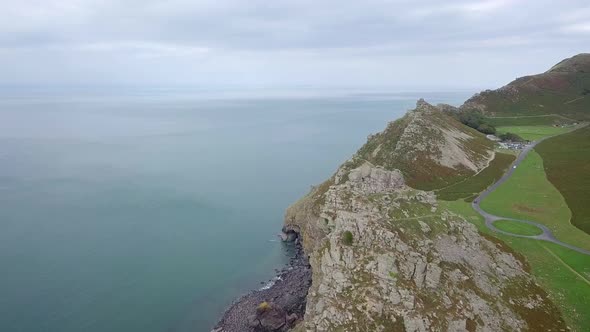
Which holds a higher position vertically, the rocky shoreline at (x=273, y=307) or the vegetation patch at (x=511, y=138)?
the vegetation patch at (x=511, y=138)

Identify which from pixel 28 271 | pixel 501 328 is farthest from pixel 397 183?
pixel 28 271

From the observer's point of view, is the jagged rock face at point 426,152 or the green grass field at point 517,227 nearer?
the green grass field at point 517,227

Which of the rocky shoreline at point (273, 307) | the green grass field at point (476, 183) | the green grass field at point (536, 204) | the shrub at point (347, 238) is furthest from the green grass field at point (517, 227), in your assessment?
the rocky shoreline at point (273, 307)

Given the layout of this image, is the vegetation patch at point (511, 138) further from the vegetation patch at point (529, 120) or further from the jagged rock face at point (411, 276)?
the jagged rock face at point (411, 276)

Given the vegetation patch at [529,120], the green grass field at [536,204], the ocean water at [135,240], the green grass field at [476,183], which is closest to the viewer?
the green grass field at [536,204]

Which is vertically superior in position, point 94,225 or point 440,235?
point 440,235

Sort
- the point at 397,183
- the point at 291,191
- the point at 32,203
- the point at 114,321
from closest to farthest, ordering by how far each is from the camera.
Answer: the point at 114,321 < the point at 397,183 < the point at 32,203 < the point at 291,191

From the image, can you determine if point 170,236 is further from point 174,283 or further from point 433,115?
point 433,115
